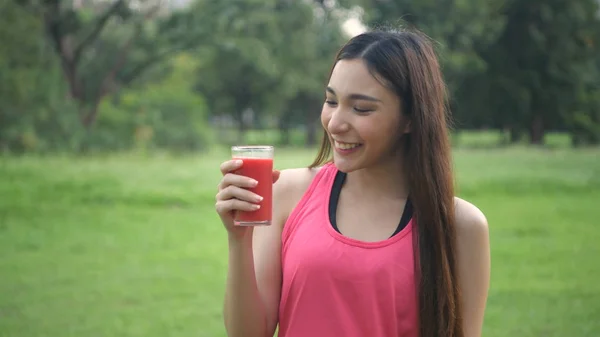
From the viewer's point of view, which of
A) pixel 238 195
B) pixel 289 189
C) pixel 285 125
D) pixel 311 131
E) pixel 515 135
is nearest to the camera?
pixel 238 195

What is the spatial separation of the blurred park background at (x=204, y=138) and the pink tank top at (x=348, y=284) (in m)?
2.91

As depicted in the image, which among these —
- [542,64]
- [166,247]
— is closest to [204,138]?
[542,64]

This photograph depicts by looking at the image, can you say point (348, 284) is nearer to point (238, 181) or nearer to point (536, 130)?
point (238, 181)

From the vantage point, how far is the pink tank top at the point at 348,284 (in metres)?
1.41

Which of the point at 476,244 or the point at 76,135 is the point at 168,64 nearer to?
the point at 76,135

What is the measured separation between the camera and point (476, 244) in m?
1.51

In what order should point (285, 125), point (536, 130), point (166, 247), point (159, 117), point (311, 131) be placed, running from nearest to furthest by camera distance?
point (166, 247) < point (159, 117) < point (536, 130) < point (285, 125) < point (311, 131)

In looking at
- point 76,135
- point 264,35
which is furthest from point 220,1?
point 76,135

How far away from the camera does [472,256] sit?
4.95 ft

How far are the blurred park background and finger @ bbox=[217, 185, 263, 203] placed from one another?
2994 millimetres

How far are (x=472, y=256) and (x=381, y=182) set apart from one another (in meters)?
0.25

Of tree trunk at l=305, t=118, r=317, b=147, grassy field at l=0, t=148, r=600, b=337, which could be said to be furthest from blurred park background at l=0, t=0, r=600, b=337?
tree trunk at l=305, t=118, r=317, b=147

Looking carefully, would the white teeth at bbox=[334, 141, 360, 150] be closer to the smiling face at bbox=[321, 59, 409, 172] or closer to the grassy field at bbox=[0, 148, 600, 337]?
the smiling face at bbox=[321, 59, 409, 172]

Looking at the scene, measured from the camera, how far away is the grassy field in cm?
451
